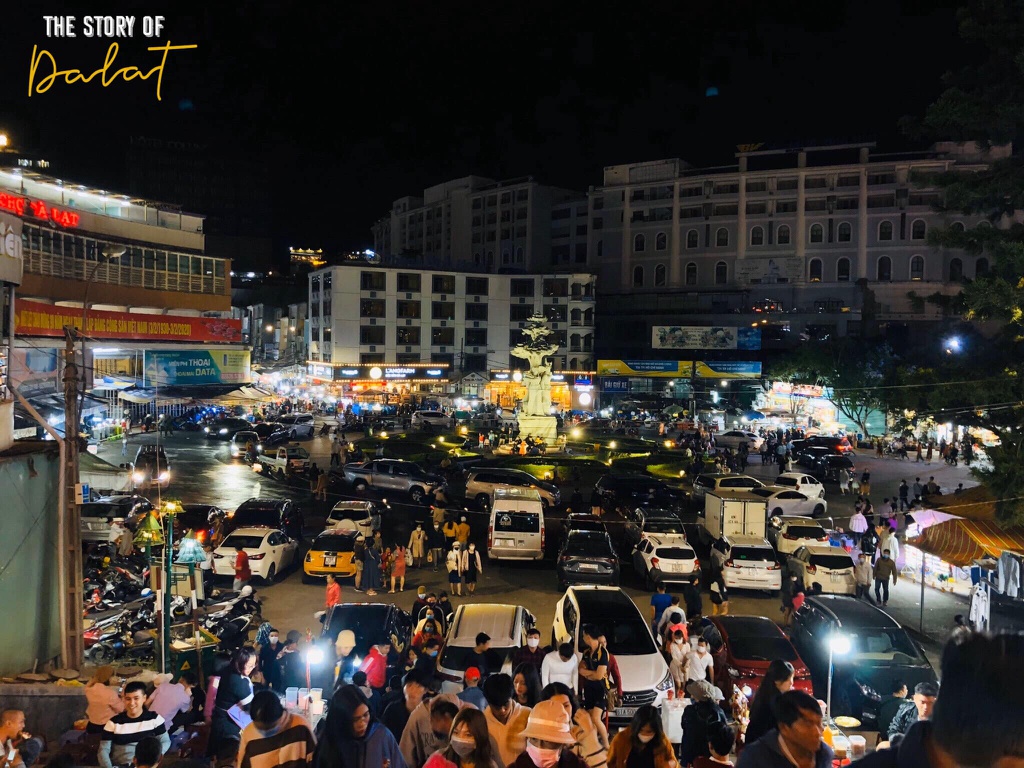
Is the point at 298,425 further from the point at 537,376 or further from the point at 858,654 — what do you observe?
the point at 858,654

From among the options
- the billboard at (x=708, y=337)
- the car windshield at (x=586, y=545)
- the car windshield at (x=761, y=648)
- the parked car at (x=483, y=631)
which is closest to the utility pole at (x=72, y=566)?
the parked car at (x=483, y=631)

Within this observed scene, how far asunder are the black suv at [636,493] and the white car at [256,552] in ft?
38.8

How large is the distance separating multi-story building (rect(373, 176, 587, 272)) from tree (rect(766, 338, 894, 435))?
3006cm

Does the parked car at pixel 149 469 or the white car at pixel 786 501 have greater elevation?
the parked car at pixel 149 469

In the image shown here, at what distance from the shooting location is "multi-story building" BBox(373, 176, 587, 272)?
8000 cm

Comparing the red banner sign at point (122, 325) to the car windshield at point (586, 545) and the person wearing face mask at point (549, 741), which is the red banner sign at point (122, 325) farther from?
the person wearing face mask at point (549, 741)

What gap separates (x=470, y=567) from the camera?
1659cm

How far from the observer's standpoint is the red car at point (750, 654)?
34.4 feet

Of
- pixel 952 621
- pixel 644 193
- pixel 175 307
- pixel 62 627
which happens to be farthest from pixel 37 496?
pixel 644 193

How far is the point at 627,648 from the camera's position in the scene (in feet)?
35.1

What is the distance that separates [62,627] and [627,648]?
7592mm

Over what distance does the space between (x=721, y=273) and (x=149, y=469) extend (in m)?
59.5

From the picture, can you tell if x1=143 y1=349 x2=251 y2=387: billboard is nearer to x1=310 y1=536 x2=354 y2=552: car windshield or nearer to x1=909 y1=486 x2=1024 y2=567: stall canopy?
x1=310 y1=536 x2=354 y2=552: car windshield

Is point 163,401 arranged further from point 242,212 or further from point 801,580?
point 242,212
